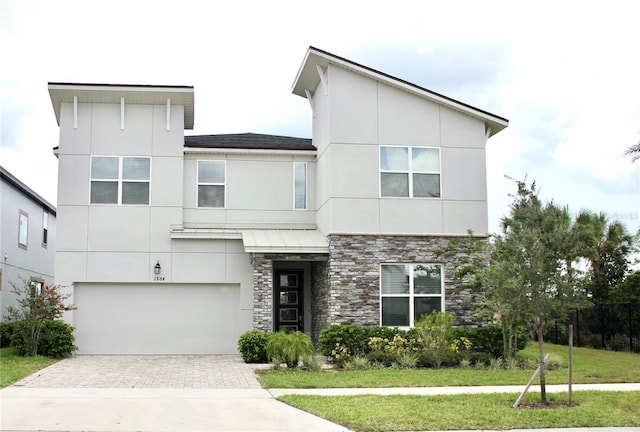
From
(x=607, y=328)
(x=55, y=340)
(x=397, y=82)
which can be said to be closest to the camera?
(x=55, y=340)

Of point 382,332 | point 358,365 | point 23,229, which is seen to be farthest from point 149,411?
point 23,229

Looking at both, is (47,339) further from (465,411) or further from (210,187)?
(465,411)

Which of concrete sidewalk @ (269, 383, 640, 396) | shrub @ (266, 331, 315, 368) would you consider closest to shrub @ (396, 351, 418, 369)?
shrub @ (266, 331, 315, 368)

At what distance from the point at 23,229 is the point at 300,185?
1289 centimetres

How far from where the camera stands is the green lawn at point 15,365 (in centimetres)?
1473

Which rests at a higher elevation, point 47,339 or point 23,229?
point 23,229

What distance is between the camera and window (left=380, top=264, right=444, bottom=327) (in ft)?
66.3

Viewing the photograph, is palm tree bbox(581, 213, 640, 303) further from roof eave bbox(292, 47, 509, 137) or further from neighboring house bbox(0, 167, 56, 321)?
neighboring house bbox(0, 167, 56, 321)

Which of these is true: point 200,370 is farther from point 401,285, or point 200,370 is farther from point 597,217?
point 597,217

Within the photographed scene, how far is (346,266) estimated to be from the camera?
66.1ft

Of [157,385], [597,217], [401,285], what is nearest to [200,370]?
[157,385]

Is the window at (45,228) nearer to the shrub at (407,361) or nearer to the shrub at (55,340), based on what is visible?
the shrub at (55,340)

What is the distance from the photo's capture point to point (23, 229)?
2900 centimetres

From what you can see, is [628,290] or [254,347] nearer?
[254,347]
